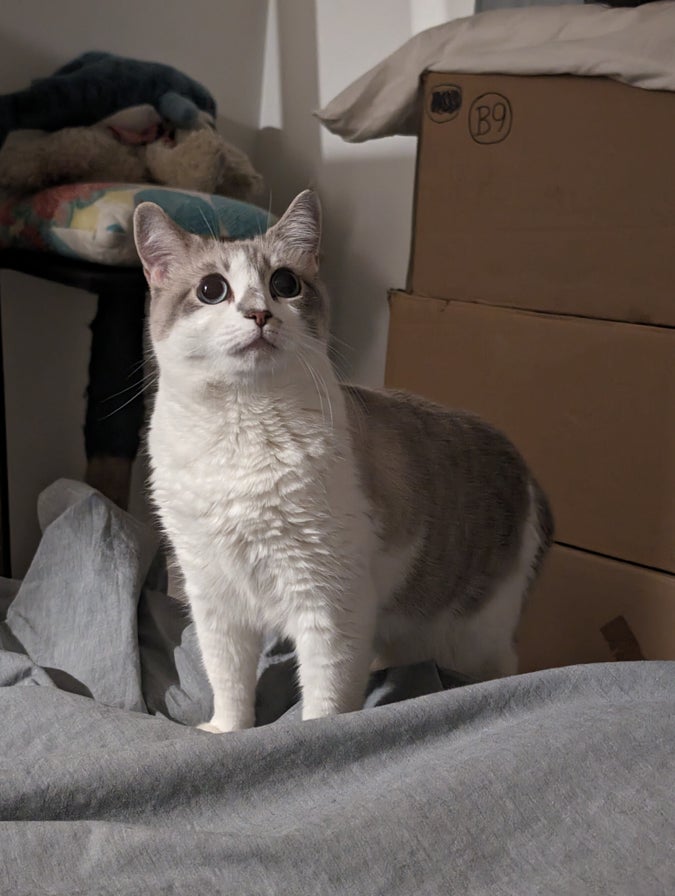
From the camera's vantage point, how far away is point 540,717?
39.8 inches

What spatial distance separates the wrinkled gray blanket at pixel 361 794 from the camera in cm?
76

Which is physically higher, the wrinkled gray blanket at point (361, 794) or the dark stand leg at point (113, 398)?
the dark stand leg at point (113, 398)

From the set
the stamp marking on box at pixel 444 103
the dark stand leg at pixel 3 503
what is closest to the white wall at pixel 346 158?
the stamp marking on box at pixel 444 103

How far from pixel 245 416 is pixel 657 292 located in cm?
69

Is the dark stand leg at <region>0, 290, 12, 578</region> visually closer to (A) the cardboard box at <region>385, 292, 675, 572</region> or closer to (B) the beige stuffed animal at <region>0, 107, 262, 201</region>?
(B) the beige stuffed animal at <region>0, 107, 262, 201</region>

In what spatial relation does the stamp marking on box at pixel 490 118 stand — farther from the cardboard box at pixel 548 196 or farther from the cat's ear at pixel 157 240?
the cat's ear at pixel 157 240

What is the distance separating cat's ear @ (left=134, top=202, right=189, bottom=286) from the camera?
1.08 meters

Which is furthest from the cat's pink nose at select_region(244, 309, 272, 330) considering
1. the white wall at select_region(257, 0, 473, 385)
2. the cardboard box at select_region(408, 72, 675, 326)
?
the white wall at select_region(257, 0, 473, 385)

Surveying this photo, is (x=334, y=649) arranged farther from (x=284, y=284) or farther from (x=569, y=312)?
(x=569, y=312)

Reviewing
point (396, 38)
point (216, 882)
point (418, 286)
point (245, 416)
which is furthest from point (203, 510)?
point (396, 38)

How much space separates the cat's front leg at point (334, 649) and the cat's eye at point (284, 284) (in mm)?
365

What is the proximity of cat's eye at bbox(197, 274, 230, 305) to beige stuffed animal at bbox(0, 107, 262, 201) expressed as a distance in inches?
29.6

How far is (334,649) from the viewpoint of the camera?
3.51 ft

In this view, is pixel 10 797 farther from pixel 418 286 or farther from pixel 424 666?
pixel 418 286
